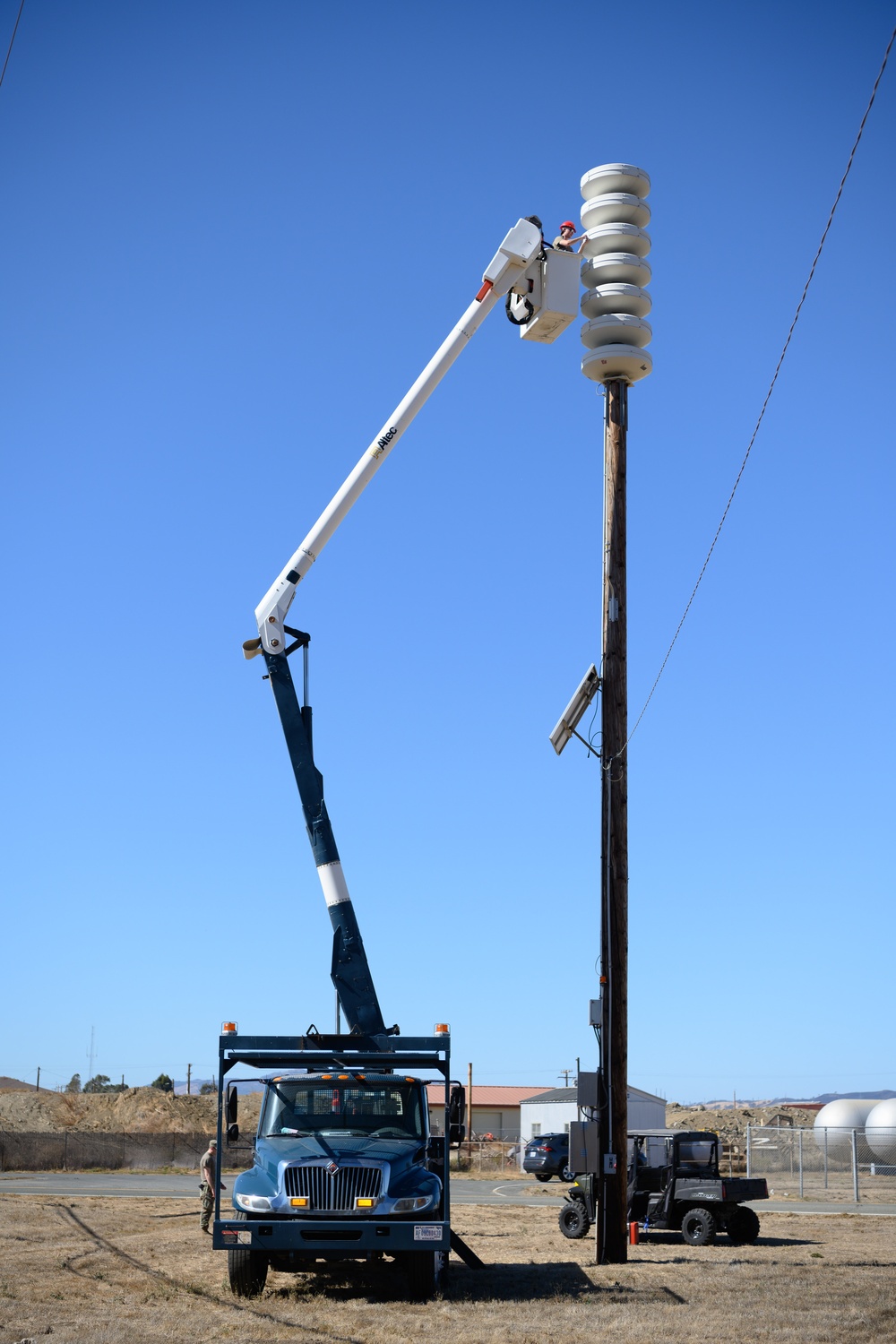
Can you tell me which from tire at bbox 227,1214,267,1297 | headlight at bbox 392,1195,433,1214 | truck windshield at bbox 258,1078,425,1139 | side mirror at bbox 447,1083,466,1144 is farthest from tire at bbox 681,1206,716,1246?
tire at bbox 227,1214,267,1297

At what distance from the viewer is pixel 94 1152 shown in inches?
1794

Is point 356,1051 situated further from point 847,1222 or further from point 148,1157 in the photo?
point 148,1157

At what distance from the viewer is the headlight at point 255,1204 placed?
12.6m

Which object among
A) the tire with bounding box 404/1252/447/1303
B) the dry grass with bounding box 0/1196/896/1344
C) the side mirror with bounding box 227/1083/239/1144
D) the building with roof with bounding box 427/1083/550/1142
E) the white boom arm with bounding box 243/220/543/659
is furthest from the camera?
the building with roof with bounding box 427/1083/550/1142

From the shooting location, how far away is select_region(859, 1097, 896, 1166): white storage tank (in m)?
42.5

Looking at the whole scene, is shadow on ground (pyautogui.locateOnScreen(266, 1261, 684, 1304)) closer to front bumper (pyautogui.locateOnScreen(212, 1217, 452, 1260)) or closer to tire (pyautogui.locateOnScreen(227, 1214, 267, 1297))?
tire (pyautogui.locateOnScreen(227, 1214, 267, 1297))

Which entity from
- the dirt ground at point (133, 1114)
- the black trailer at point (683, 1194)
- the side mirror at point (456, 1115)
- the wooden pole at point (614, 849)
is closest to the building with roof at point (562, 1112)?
the dirt ground at point (133, 1114)

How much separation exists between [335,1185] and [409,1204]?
72cm

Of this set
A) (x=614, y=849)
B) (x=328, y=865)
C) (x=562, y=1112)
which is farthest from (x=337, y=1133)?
(x=562, y=1112)

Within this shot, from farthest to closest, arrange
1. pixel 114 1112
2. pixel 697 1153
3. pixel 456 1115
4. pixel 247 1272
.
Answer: pixel 114 1112
pixel 697 1153
pixel 456 1115
pixel 247 1272

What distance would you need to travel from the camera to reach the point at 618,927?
1648 centimetres

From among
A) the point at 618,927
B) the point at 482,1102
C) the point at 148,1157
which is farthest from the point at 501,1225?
the point at 482,1102

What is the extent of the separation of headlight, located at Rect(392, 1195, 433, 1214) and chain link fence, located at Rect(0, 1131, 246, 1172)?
3550 centimetres

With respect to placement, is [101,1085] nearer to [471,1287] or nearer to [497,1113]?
[497,1113]
